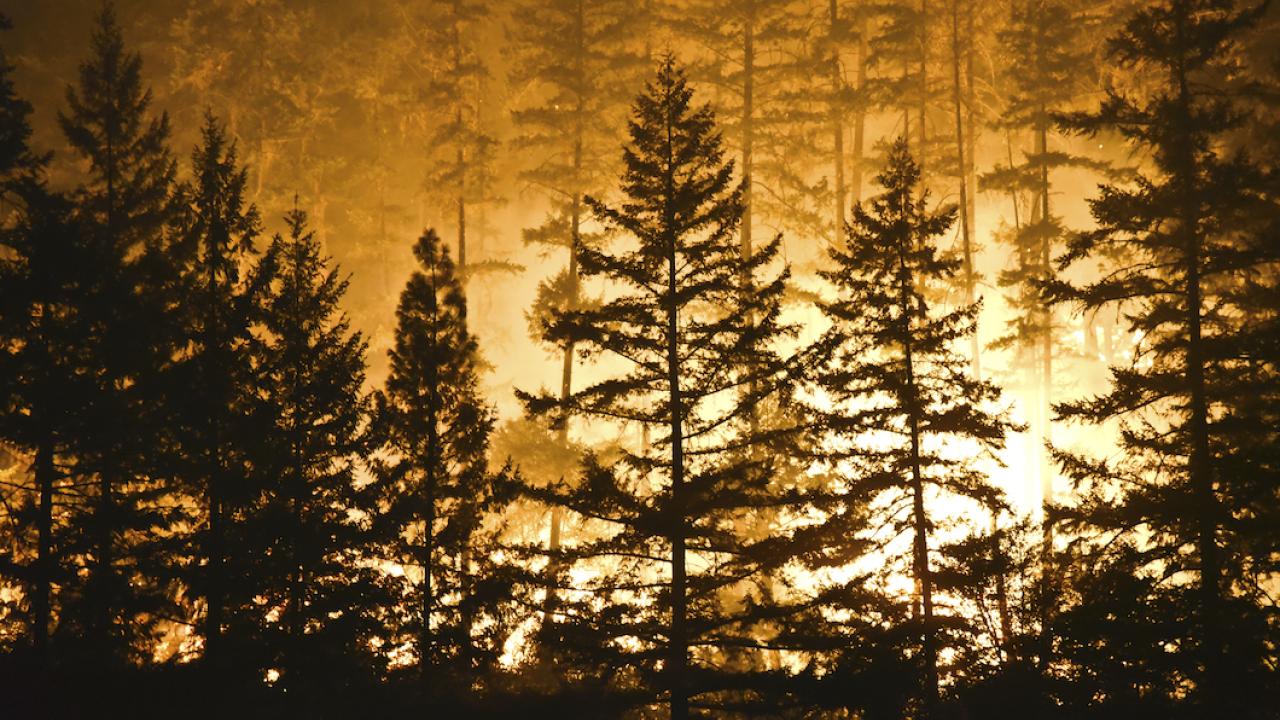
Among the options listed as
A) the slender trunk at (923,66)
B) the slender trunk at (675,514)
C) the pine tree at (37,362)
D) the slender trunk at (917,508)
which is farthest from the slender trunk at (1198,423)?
the pine tree at (37,362)

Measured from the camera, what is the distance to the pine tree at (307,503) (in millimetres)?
14539

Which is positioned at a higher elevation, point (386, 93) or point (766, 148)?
point (386, 93)

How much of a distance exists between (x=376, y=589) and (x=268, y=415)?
4023 mm

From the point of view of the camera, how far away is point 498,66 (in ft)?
153

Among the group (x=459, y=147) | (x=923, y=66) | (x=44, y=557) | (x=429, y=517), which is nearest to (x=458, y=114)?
(x=459, y=147)

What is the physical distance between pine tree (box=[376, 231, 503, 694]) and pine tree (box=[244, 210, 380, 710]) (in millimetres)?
745

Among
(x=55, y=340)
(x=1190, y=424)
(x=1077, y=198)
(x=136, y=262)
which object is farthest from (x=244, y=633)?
(x=1077, y=198)

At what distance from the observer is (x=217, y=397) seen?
14.6 m

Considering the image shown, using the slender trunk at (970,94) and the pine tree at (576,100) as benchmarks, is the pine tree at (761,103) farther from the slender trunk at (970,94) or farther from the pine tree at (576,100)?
the slender trunk at (970,94)

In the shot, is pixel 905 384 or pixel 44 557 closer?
pixel 44 557

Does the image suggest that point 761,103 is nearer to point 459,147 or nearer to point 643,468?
point 459,147

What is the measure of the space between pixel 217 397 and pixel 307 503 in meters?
2.68

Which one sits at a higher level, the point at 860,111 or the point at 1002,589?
the point at 860,111

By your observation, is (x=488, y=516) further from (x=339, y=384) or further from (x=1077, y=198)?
(x=1077, y=198)
